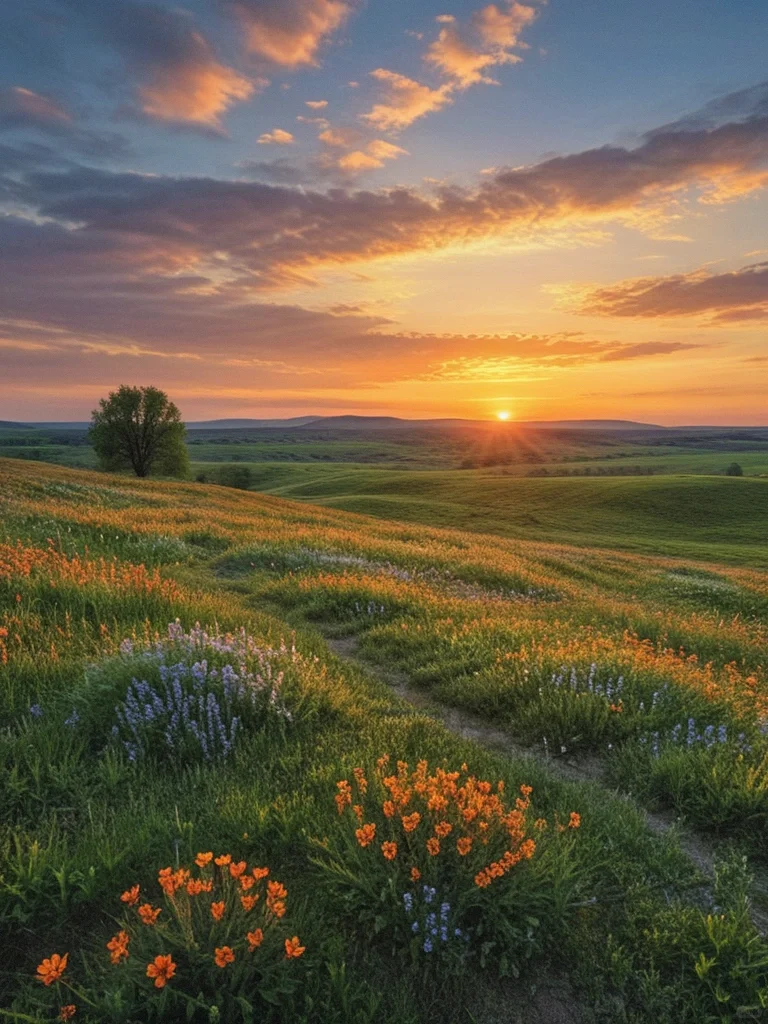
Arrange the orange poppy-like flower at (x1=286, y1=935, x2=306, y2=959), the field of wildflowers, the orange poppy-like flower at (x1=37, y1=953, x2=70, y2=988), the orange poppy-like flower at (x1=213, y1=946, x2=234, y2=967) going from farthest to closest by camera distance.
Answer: the field of wildflowers → the orange poppy-like flower at (x1=286, y1=935, x2=306, y2=959) → the orange poppy-like flower at (x1=213, y1=946, x2=234, y2=967) → the orange poppy-like flower at (x1=37, y1=953, x2=70, y2=988)

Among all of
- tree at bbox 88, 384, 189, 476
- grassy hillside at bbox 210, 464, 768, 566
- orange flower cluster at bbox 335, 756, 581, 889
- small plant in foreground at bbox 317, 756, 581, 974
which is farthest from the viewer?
tree at bbox 88, 384, 189, 476

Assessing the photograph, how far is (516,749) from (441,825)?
7.95ft

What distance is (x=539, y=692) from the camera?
573 cm

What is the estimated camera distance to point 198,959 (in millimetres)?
2580

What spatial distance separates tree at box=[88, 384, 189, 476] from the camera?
2640 inches

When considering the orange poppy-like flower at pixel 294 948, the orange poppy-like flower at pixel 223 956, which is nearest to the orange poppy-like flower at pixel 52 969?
the orange poppy-like flower at pixel 223 956

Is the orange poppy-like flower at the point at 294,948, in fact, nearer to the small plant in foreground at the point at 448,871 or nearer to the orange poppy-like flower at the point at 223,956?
the orange poppy-like flower at the point at 223,956

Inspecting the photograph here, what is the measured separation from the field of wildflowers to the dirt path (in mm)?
99

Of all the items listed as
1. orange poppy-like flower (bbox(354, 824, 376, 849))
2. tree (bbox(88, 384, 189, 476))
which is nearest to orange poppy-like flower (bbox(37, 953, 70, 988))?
orange poppy-like flower (bbox(354, 824, 376, 849))

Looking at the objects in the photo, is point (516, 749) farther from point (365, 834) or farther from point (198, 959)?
point (198, 959)

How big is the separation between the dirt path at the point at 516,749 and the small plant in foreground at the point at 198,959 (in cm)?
133

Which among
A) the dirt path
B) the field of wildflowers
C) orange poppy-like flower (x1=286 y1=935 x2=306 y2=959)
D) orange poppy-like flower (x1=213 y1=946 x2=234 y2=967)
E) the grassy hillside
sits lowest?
the grassy hillside

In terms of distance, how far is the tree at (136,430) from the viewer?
6706cm

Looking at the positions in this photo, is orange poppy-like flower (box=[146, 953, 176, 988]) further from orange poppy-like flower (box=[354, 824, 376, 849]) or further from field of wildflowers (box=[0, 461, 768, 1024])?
orange poppy-like flower (box=[354, 824, 376, 849])
